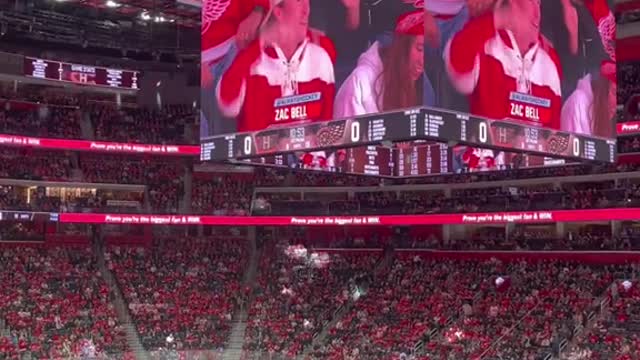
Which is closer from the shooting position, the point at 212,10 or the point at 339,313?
the point at 212,10

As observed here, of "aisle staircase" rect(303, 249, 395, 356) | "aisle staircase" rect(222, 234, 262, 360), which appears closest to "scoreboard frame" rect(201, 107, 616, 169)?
"aisle staircase" rect(303, 249, 395, 356)

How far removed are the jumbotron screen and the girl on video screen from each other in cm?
2

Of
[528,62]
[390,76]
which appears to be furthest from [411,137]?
[528,62]

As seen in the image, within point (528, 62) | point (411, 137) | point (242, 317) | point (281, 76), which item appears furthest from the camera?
point (242, 317)

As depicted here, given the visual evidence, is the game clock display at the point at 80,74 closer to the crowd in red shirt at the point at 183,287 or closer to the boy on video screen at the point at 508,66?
the crowd in red shirt at the point at 183,287

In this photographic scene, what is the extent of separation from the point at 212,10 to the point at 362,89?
3.72 meters

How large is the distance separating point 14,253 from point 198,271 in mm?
7680

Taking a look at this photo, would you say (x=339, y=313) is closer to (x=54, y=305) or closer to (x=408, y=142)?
(x=54, y=305)

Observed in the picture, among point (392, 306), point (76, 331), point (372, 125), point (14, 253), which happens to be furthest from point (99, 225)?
point (372, 125)

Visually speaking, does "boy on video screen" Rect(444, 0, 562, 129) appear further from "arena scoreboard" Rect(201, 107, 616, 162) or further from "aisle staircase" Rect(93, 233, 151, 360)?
"aisle staircase" Rect(93, 233, 151, 360)

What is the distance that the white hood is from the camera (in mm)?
15039

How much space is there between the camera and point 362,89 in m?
15.2

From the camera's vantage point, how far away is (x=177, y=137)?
45.0 m

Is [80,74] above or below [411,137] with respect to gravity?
above
